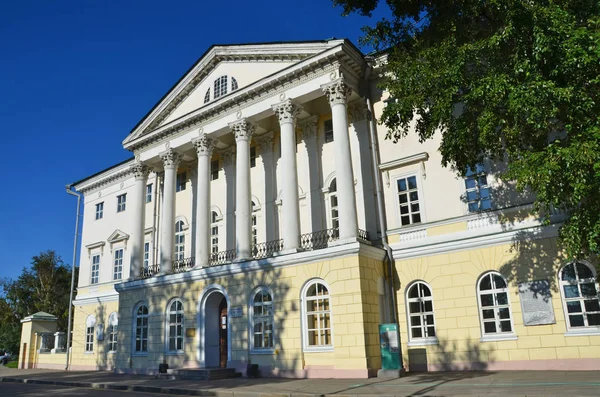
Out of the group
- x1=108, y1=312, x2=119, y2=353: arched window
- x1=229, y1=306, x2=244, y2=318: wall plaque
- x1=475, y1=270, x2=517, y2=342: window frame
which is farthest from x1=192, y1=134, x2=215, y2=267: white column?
x1=475, y1=270, x2=517, y2=342: window frame

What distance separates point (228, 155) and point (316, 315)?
10.3 metres

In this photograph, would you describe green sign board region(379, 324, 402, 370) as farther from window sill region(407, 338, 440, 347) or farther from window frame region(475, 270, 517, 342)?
window frame region(475, 270, 517, 342)

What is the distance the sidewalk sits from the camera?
10.9m

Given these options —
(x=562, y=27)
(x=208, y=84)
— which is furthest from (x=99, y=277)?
(x=562, y=27)

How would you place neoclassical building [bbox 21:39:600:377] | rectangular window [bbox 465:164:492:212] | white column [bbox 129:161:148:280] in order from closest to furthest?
neoclassical building [bbox 21:39:600:377], rectangular window [bbox 465:164:492:212], white column [bbox 129:161:148:280]

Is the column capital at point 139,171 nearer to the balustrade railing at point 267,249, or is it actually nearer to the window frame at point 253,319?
the balustrade railing at point 267,249

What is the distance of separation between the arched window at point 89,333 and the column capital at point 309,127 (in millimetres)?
17383

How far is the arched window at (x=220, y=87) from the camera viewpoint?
74.9ft

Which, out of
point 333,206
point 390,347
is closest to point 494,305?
point 390,347

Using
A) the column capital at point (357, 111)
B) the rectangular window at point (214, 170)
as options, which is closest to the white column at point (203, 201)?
the rectangular window at point (214, 170)

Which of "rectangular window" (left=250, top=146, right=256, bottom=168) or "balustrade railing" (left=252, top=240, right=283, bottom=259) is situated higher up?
"rectangular window" (left=250, top=146, right=256, bottom=168)

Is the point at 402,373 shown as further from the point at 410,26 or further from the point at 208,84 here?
the point at 208,84

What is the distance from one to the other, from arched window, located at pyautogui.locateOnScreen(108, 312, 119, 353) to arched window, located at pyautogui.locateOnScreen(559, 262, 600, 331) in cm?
2188

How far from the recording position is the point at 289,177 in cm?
1900
